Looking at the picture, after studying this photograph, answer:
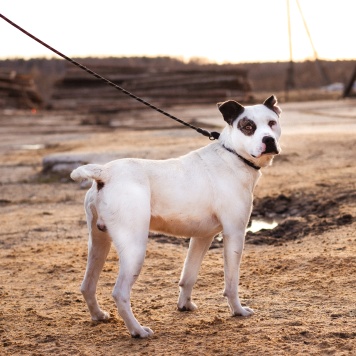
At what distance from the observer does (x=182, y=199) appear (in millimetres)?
4934

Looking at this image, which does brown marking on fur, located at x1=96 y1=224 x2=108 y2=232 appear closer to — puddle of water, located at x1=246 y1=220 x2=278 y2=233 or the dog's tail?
the dog's tail

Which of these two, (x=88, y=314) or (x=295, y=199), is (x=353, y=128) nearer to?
(x=295, y=199)

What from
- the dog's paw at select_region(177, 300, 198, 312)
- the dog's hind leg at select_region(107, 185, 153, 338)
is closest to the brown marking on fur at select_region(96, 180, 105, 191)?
the dog's hind leg at select_region(107, 185, 153, 338)

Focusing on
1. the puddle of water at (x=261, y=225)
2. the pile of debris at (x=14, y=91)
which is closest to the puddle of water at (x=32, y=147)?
the puddle of water at (x=261, y=225)

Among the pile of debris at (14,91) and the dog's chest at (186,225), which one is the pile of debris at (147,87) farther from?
the dog's chest at (186,225)

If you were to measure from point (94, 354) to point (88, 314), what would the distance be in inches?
36.5

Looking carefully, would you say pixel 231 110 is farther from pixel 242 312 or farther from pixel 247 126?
pixel 242 312

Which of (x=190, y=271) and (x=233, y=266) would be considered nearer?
(x=233, y=266)

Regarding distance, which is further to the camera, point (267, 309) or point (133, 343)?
point (267, 309)

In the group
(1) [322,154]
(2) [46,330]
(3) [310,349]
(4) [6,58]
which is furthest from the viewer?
(4) [6,58]

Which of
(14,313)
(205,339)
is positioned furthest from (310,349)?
(14,313)

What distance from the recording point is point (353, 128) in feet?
54.2

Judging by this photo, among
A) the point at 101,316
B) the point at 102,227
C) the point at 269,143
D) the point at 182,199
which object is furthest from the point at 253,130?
the point at 101,316

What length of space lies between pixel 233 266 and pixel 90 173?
112cm
